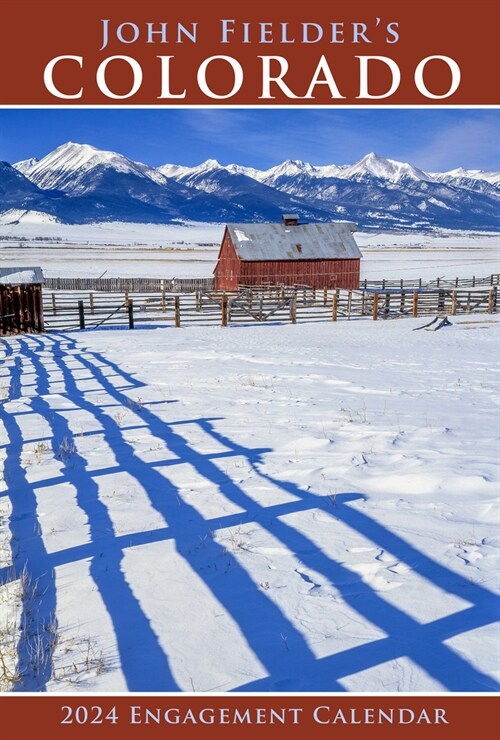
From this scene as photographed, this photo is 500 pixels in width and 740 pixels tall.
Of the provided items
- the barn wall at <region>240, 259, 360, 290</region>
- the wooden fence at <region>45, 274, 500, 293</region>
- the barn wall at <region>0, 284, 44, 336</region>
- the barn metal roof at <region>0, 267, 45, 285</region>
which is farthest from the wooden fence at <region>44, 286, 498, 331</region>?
the wooden fence at <region>45, 274, 500, 293</region>

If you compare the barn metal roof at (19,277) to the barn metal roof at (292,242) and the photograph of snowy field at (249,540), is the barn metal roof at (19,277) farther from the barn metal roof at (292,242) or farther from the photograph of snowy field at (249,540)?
the barn metal roof at (292,242)

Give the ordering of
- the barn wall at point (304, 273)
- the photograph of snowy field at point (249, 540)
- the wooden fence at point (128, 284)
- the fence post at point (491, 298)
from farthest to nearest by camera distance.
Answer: the wooden fence at point (128, 284), the barn wall at point (304, 273), the fence post at point (491, 298), the photograph of snowy field at point (249, 540)

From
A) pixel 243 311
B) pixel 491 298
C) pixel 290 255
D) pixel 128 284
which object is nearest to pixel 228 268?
pixel 290 255

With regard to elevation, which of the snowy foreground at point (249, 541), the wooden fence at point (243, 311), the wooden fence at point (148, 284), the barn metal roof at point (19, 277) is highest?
the barn metal roof at point (19, 277)

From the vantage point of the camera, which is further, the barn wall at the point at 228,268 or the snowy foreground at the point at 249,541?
the barn wall at the point at 228,268

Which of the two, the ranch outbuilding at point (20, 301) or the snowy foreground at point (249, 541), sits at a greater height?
the ranch outbuilding at point (20, 301)

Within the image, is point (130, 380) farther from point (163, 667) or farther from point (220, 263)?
point (220, 263)

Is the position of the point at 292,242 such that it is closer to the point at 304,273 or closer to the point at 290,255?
the point at 290,255

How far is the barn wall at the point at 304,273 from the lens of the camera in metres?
43.4

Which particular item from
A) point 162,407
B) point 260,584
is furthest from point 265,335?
point 260,584

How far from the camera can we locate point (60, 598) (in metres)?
4.27

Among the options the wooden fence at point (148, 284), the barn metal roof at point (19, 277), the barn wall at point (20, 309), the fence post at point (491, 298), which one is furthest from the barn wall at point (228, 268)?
the barn metal roof at point (19, 277)

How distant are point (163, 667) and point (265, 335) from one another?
56.9 feet

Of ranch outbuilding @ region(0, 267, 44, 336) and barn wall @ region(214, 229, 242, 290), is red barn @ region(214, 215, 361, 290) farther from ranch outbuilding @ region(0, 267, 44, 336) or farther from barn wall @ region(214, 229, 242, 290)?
ranch outbuilding @ region(0, 267, 44, 336)
